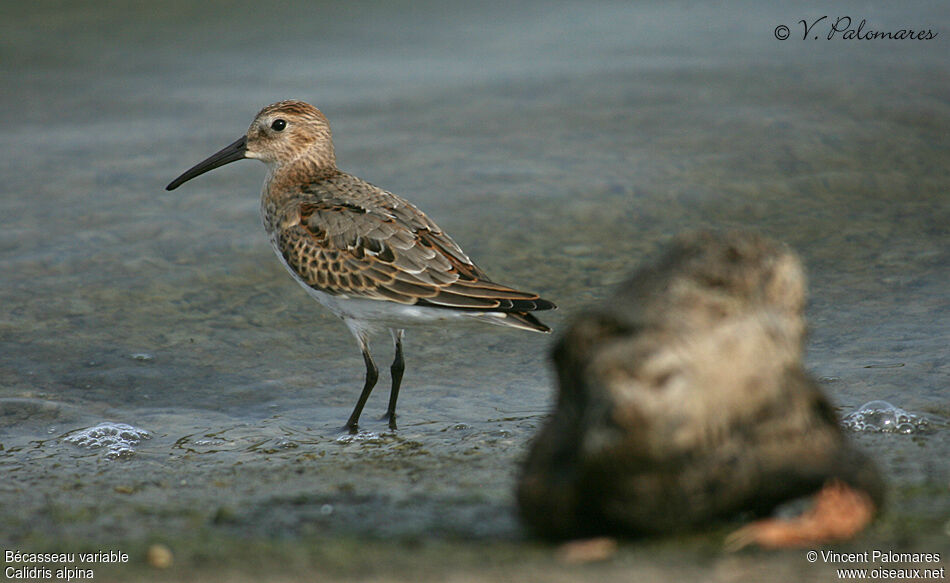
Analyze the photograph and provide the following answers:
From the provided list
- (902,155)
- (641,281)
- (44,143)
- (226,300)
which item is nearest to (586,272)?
(226,300)

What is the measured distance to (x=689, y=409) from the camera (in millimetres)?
3553

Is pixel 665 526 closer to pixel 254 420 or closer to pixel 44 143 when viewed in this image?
pixel 254 420

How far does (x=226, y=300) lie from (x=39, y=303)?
1.30 meters

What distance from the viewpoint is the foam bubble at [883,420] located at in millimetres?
5414

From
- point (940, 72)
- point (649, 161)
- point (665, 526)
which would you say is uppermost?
point (940, 72)

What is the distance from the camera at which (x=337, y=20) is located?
13.2 m

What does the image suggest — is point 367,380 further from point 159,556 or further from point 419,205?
point 419,205

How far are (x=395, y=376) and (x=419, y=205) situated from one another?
9.66 feet

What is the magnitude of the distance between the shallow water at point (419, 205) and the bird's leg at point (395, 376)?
0.09 m

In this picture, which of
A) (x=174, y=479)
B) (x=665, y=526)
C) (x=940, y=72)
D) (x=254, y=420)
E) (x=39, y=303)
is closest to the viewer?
(x=665, y=526)

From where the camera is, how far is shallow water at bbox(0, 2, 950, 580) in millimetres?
5297

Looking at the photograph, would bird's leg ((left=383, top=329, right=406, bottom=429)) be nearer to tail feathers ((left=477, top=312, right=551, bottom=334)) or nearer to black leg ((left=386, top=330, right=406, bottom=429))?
black leg ((left=386, top=330, right=406, bottom=429))

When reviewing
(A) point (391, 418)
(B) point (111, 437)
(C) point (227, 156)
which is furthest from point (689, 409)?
(C) point (227, 156)

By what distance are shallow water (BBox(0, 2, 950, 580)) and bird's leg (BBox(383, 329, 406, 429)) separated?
94mm
